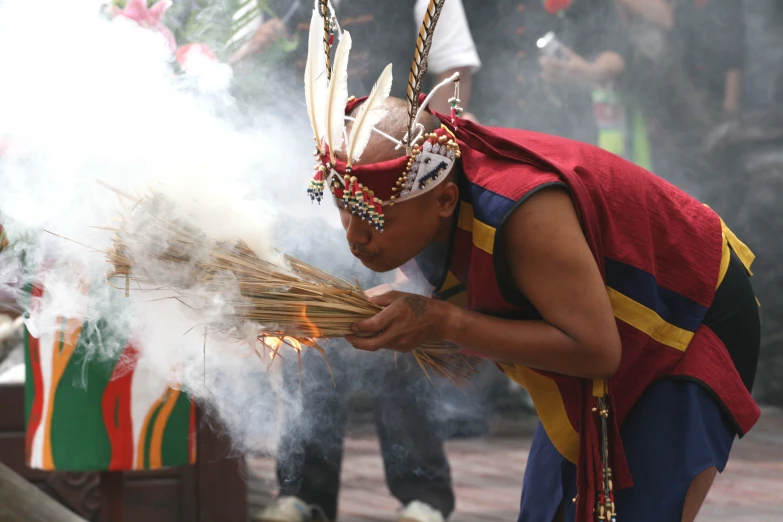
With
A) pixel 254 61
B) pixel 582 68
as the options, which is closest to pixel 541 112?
pixel 582 68

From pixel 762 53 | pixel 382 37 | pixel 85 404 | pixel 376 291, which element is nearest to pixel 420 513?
pixel 85 404

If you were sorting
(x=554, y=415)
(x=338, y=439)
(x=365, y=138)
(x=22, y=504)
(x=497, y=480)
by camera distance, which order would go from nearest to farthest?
(x=22, y=504) < (x=365, y=138) < (x=554, y=415) < (x=338, y=439) < (x=497, y=480)

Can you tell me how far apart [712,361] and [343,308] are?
76 centimetres

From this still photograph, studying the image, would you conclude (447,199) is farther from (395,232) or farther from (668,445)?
(668,445)

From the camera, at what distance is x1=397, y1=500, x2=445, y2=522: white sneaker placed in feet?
10.8

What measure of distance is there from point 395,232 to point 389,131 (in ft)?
0.64

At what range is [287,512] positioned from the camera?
11.2 feet

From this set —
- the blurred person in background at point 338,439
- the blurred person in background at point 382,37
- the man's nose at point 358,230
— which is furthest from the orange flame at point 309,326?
the blurred person in background at point 382,37

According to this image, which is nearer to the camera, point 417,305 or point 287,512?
point 417,305

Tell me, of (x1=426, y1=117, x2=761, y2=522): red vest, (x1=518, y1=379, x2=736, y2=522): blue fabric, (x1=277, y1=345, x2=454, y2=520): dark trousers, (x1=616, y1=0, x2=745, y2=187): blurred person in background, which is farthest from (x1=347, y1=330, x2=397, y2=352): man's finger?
(x1=616, y1=0, x2=745, y2=187): blurred person in background

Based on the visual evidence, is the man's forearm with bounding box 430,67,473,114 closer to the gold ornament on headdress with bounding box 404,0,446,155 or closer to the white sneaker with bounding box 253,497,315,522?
the white sneaker with bounding box 253,497,315,522

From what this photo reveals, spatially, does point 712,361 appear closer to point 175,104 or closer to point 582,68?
point 175,104

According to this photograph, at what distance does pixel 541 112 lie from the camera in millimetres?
5570

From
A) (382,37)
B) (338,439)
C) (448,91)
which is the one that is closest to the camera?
(338,439)
